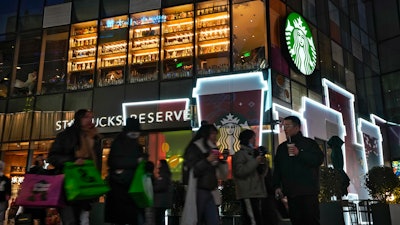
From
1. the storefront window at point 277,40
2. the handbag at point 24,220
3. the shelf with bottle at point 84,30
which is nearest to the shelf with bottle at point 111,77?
the shelf with bottle at point 84,30

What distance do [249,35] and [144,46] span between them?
4.21 m

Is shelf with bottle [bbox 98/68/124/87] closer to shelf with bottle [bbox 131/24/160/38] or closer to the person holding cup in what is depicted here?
shelf with bottle [bbox 131/24/160/38]

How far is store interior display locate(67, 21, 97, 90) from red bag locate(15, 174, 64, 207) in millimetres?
12275

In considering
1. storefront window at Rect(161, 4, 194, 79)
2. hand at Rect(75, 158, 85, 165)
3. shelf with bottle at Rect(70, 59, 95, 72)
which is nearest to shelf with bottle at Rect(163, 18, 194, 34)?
storefront window at Rect(161, 4, 194, 79)

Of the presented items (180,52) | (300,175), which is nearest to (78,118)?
(300,175)

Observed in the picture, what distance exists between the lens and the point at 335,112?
18094 mm

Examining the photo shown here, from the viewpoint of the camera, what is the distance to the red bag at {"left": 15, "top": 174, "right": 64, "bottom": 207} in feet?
15.5

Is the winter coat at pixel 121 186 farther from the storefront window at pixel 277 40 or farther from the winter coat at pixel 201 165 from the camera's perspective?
the storefront window at pixel 277 40

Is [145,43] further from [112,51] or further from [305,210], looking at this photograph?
[305,210]

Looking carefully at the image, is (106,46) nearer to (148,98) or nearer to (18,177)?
(148,98)

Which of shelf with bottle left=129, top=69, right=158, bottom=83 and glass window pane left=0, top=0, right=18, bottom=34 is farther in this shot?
glass window pane left=0, top=0, right=18, bottom=34

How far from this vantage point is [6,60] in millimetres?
18875

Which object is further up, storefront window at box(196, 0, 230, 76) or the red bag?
storefront window at box(196, 0, 230, 76)

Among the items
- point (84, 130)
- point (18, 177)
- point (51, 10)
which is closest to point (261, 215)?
point (84, 130)
